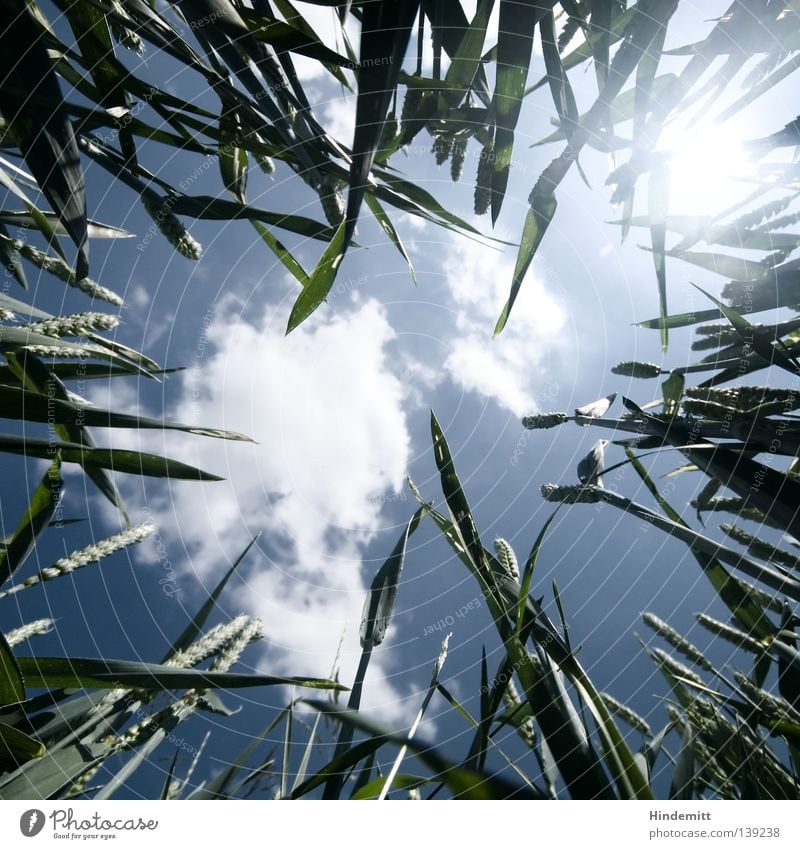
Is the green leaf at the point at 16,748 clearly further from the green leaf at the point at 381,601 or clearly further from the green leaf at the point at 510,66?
the green leaf at the point at 510,66

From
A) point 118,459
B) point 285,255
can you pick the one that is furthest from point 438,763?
point 285,255

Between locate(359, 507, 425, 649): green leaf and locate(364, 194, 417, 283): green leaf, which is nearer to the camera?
locate(359, 507, 425, 649): green leaf

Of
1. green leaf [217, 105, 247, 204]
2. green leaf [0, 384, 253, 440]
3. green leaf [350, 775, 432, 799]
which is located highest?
green leaf [217, 105, 247, 204]

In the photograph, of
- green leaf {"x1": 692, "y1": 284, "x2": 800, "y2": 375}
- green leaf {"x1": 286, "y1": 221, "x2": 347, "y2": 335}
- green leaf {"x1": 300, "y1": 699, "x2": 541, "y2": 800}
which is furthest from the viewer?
green leaf {"x1": 692, "y1": 284, "x2": 800, "y2": 375}

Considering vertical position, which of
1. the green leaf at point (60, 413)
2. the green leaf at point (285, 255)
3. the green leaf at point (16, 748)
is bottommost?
the green leaf at point (16, 748)

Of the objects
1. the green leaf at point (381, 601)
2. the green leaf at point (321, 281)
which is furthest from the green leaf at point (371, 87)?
the green leaf at point (381, 601)

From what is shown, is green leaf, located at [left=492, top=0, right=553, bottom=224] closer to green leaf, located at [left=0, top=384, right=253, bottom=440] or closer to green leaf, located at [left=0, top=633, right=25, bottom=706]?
green leaf, located at [left=0, top=384, right=253, bottom=440]

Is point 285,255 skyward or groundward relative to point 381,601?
skyward

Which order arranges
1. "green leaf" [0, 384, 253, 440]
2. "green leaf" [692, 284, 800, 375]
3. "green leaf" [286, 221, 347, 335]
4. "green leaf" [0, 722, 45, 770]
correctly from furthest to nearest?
"green leaf" [692, 284, 800, 375], "green leaf" [286, 221, 347, 335], "green leaf" [0, 384, 253, 440], "green leaf" [0, 722, 45, 770]

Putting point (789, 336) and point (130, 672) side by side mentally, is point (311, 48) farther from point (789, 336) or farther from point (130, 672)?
point (789, 336)

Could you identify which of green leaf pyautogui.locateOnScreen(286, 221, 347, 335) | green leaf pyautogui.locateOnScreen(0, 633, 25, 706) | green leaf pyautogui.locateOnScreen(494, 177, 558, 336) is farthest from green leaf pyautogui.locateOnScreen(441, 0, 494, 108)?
green leaf pyautogui.locateOnScreen(0, 633, 25, 706)

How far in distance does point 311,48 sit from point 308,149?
0.19 metres

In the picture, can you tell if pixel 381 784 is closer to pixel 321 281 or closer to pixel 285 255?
pixel 321 281

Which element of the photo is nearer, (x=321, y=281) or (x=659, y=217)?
(x=321, y=281)
